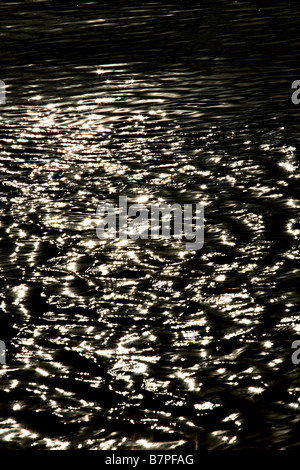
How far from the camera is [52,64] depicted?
23.8 ft

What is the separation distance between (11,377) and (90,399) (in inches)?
12.8

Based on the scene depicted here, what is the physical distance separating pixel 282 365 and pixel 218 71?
4262 millimetres

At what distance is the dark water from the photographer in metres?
2.51

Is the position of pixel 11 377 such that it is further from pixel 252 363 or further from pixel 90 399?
pixel 252 363

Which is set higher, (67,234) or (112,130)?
(112,130)

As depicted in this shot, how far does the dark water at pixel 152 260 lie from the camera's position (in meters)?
2.51

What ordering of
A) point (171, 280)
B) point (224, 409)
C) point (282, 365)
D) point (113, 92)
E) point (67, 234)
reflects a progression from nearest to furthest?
point (224, 409) → point (282, 365) → point (171, 280) → point (67, 234) → point (113, 92)

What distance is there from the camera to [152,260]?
3484 mm

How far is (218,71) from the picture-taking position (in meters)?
6.55

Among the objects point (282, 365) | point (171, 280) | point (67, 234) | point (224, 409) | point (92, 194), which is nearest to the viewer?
point (224, 409)

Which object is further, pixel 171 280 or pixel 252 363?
pixel 171 280

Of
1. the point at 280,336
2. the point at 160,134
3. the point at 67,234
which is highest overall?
the point at 160,134

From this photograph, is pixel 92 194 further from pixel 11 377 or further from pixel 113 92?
pixel 113 92

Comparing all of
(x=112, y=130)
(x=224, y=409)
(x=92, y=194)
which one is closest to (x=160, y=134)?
(x=112, y=130)
